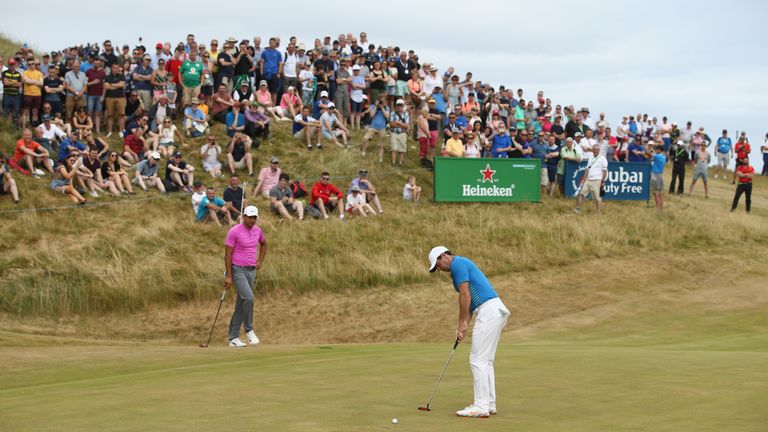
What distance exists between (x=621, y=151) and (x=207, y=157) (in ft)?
54.8

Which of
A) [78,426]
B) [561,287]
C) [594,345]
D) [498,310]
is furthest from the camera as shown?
[561,287]

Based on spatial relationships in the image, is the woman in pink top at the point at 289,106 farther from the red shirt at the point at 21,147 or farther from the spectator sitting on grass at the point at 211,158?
the red shirt at the point at 21,147

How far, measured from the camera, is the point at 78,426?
33.4 feet

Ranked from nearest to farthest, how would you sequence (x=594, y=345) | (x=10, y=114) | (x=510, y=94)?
(x=594, y=345) < (x=10, y=114) < (x=510, y=94)

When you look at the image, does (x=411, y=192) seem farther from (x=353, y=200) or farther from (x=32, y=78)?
(x=32, y=78)

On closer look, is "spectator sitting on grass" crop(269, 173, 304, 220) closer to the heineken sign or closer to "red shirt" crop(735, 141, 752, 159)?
the heineken sign

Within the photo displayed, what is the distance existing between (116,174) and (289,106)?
7.85 metres

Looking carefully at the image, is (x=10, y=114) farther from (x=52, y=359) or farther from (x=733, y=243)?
(x=733, y=243)

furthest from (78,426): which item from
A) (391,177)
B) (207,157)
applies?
(391,177)

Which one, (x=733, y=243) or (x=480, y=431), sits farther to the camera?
(x=733, y=243)

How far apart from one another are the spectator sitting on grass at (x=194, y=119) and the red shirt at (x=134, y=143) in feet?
9.27

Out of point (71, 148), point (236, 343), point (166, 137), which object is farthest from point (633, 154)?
point (236, 343)

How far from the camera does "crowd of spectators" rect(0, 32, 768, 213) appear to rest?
2881 cm

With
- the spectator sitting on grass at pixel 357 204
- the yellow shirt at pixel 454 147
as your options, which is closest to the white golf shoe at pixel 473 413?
the spectator sitting on grass at pixel 357 204
